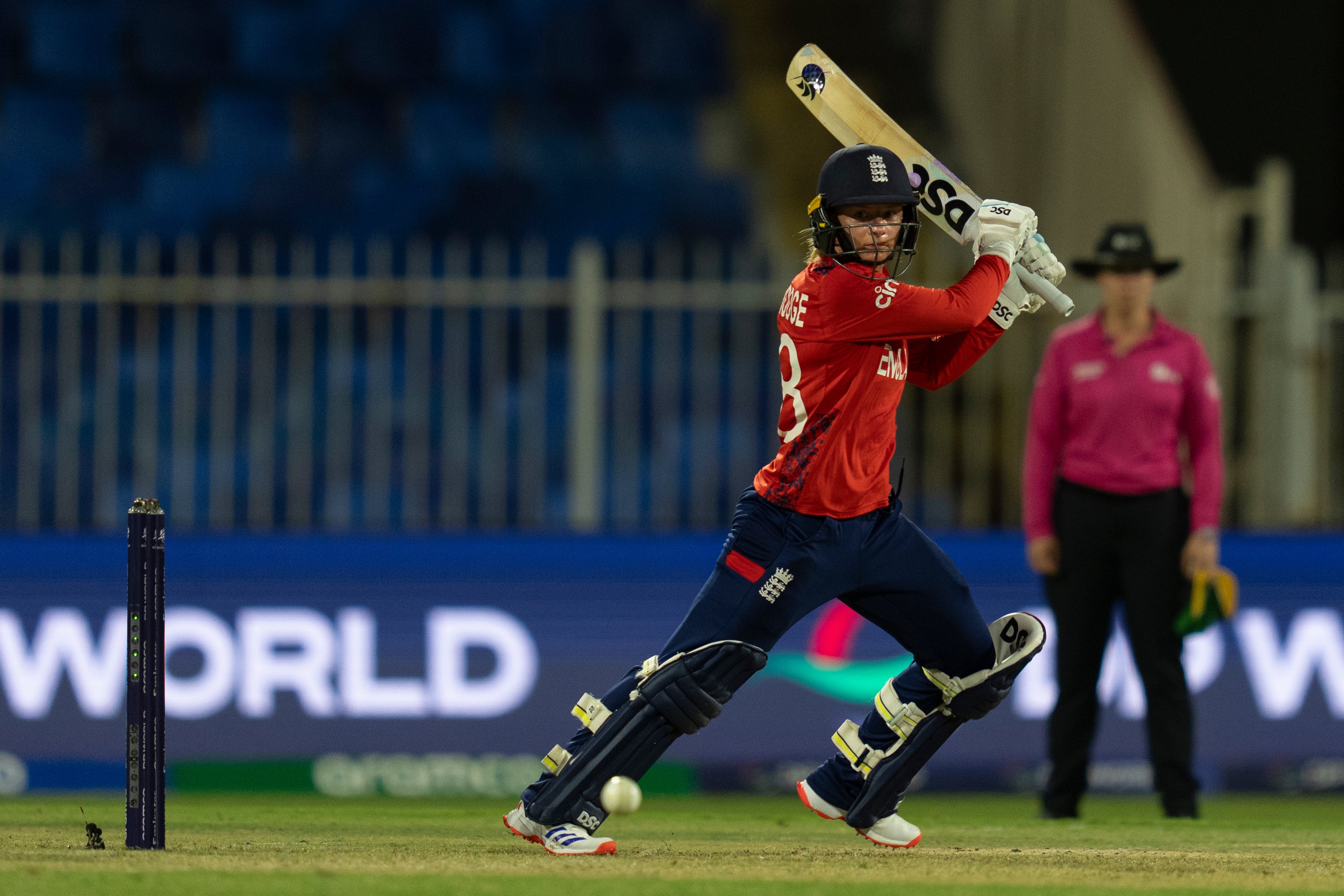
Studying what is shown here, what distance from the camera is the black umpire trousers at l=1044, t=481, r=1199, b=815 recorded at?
6023 mm

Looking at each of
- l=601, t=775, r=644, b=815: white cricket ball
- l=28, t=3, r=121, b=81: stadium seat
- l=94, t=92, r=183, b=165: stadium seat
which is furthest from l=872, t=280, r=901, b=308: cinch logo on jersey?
l=28, t=3, r=121, b=81: stadium seat

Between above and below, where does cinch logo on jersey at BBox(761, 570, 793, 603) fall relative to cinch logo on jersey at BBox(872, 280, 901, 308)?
below

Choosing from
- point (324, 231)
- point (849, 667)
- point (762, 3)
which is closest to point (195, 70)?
point (324, 231)

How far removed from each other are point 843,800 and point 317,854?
136 centimetres

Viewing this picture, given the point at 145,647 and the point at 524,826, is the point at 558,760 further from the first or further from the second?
the point at 145,647

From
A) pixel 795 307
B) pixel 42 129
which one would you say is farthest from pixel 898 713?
pixel 42 129

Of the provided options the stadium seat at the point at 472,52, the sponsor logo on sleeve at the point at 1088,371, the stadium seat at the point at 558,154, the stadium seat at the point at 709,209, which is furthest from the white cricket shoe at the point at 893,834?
the stadium seat at the point at 472,52

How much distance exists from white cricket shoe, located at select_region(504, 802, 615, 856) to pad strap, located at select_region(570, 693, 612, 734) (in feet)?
0.81

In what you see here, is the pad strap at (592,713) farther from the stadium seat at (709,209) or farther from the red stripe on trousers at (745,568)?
the stadium seat at (709,209)

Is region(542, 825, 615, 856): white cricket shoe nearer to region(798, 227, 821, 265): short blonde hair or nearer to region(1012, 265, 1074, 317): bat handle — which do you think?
region(798, 227, 821, 265): short blonde hair

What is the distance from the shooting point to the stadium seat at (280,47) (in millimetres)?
12086

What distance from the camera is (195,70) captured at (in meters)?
12.1

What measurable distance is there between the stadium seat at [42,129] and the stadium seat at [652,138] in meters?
3.51

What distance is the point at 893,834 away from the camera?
475 centimetres
